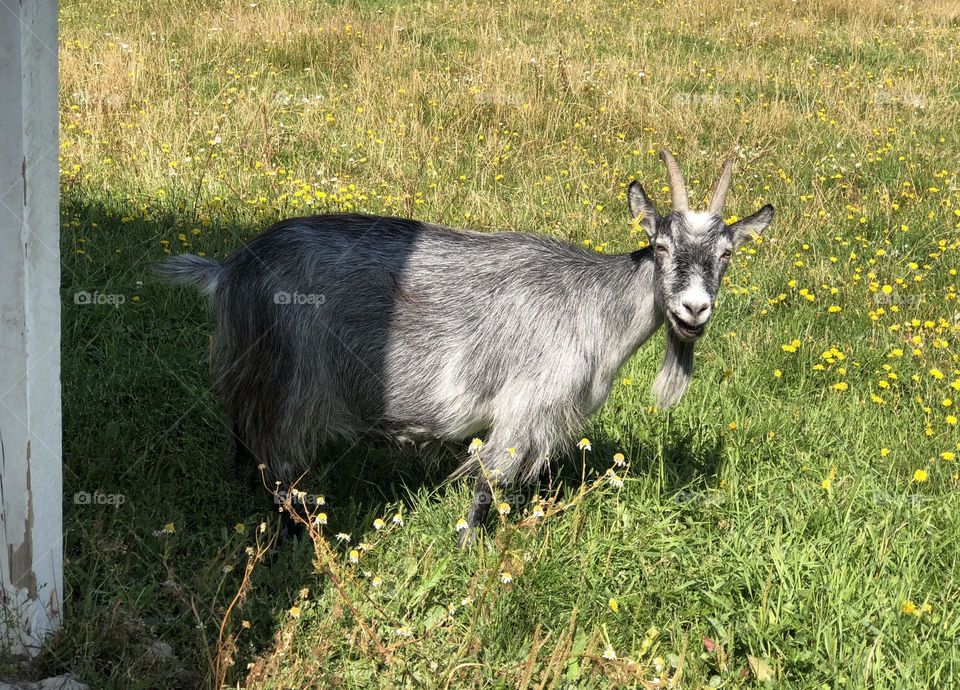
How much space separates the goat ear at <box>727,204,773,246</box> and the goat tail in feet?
6.07

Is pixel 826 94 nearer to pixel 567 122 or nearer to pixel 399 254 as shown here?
pixel 567 122

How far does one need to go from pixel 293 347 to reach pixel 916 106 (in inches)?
265

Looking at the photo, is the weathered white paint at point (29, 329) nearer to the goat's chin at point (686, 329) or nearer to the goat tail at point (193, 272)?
the goat tail at point (193, 272)

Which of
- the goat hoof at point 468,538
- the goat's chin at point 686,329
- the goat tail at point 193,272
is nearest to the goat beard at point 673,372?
the goat's chin at point 686,329

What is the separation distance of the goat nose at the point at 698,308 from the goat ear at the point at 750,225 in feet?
1.22

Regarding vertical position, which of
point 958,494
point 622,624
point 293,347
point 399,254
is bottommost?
point 622,624

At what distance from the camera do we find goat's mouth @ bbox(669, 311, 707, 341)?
11.2 feet

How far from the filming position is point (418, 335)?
12.2ft

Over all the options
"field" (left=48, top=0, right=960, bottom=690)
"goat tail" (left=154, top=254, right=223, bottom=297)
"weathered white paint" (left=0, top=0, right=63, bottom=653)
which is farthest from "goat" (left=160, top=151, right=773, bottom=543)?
"weathered white paint" (left=0, top=0, right=63, bottom=653)

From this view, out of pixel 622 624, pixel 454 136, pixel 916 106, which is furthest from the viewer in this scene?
pixel 916 106

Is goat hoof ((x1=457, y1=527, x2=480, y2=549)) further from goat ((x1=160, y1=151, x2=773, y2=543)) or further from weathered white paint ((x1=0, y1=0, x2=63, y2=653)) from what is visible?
weathered white paint ((x1=0, y1=0, x2=63, y2=653))

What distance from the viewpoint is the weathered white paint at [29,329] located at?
2512mm

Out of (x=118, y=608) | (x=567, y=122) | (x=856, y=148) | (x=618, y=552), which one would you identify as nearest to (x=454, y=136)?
(x=567, y=122)

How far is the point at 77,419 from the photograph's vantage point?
411 centimetres
